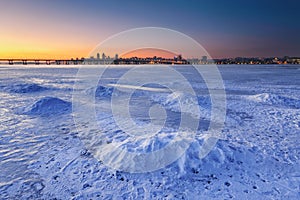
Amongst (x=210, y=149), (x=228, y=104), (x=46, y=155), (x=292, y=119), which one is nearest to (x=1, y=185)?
(x=46, y=155)

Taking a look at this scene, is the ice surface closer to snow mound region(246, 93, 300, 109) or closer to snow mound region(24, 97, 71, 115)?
snow mound region(24, 97, 71, 115)

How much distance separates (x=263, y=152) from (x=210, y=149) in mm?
1532

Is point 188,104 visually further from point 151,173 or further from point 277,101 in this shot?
point 151,173

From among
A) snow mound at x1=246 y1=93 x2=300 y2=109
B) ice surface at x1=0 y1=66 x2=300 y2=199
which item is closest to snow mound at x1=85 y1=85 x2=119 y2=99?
ice surface at x1=0 y1=66 x2=300 y2=199

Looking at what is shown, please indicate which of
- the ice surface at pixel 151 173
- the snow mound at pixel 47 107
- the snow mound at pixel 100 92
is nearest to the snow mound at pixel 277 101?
the ice surface at pixel 151 173

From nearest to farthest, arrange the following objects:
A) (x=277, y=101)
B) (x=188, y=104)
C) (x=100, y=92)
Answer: (x=188, y=104) < (x=277, y=101) < (x=100, y=92)

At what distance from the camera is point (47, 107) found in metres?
9.73

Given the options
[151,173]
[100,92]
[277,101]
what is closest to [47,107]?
[100,92]

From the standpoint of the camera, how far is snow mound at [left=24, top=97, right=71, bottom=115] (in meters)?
9.26

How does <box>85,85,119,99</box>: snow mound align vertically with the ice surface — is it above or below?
above

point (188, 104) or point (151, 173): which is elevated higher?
point (188, 104)

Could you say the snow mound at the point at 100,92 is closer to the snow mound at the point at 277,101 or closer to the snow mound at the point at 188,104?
the snow mound at the point at 188,104

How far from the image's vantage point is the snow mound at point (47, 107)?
9258 millimetres

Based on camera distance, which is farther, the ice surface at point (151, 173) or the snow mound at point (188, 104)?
the snow mound at point (188, 104)
